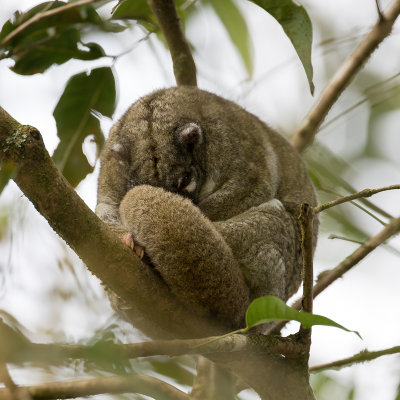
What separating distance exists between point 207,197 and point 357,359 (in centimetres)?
164

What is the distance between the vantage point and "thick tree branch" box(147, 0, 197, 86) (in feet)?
14.8

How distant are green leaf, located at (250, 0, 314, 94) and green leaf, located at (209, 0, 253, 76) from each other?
1.75m

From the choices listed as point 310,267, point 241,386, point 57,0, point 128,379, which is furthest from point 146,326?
point 57,0

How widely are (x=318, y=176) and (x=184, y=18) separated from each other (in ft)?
6.28

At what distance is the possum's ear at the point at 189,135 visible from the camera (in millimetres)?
4586

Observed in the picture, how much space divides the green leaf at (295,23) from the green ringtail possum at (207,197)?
1.10 m

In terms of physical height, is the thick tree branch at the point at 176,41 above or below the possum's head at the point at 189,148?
above

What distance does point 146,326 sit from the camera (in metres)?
3.63

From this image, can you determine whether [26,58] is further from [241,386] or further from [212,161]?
[241,386]

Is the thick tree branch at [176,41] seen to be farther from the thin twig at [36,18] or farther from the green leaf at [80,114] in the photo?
the thin twig at [36,18]

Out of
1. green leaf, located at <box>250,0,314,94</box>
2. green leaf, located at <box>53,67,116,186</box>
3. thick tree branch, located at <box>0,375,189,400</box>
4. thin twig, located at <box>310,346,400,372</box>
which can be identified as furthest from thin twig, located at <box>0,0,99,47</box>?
thin twig, located at <box>310,346,400,372</box>

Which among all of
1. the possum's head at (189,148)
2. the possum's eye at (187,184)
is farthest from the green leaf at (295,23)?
the possum's eye at (187,184)

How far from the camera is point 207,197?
446 cm

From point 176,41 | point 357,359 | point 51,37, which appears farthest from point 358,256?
point 51,37
